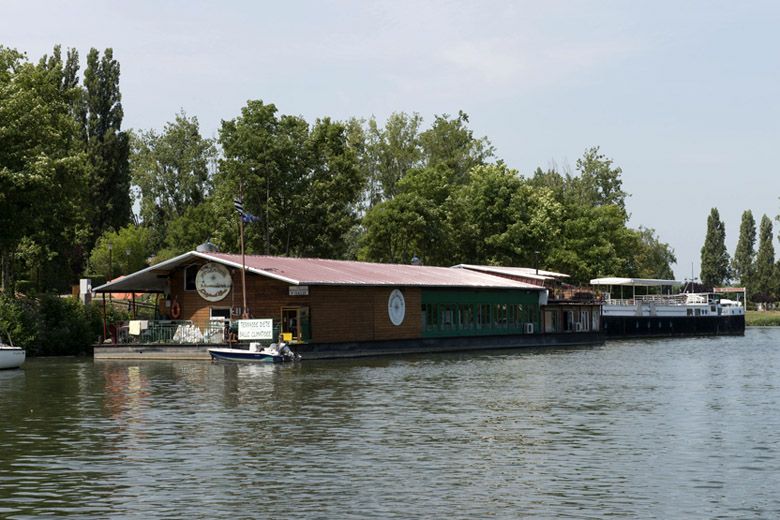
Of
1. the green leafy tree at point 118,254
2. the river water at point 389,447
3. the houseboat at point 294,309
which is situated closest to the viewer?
the river water at point 389,447

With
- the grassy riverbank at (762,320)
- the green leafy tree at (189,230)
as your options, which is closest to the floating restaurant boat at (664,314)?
the grassy riverbank at (762,320)

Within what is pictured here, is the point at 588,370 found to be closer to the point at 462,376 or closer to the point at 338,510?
the point at 462,376

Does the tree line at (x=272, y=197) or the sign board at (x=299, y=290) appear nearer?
the sign board at (x=299, y=290)

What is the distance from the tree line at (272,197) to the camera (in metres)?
69.2

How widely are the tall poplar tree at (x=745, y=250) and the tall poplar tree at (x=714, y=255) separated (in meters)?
2.22

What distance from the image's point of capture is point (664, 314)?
105688 mm

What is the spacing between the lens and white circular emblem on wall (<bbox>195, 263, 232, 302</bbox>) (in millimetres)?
57062

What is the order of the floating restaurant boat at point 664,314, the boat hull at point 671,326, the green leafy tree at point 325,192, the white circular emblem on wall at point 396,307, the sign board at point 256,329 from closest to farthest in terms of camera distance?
the sign board at point 256,329 < the white circular emblem on wall at point 396,307 < the green leafy tree at point 325,192 < the boat hull at point 671,326 < the floating restaurant boat at point 664,314

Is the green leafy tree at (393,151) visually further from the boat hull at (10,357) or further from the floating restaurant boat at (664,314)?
the boat hull at (10,357)

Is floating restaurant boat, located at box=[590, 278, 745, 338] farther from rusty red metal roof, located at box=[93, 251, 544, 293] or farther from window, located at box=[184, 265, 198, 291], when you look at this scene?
window, located at box=[184, 265, 198, 291]

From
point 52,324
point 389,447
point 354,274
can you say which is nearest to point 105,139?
point 52,324

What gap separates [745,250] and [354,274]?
378 feet

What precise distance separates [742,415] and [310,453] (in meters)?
→ 14.2

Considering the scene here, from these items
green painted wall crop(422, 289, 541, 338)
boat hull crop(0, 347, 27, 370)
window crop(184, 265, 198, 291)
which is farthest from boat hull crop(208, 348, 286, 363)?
green painted wall crop(422, 289, 541, 338)
